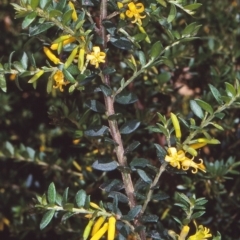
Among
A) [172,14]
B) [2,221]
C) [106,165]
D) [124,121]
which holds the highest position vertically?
[172,14]

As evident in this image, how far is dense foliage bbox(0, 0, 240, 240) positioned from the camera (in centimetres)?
91

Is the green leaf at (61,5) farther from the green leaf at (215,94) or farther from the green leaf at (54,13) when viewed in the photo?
the green leaf at (215,94)

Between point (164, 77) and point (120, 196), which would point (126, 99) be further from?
point (164, 77)

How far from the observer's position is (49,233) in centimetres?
154

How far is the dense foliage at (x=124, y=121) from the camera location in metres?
0.91

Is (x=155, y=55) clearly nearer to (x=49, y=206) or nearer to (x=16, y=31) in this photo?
(x=49, y=206)

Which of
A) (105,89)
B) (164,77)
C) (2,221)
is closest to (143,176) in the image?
(105,89)

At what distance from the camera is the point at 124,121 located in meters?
1.25

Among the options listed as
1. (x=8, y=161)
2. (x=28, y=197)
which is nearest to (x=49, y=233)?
(x=28, y=197)

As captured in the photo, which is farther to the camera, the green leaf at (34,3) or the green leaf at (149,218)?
the green leaf at (149,218)

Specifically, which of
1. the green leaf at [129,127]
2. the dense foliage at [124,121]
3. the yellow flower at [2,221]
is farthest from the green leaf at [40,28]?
the yellow flower at [2,221]

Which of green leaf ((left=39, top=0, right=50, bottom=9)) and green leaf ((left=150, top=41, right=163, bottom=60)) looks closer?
green leaf ((left=39, top=0, right=50, bottom=9))

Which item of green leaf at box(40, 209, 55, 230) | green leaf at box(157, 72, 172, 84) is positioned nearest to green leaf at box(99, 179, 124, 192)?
green leaf at box(40, 209, 55, 230)

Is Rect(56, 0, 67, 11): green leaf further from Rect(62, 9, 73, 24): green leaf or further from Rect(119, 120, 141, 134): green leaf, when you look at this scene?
Rect(119, 120, 141, 134): green leaf
